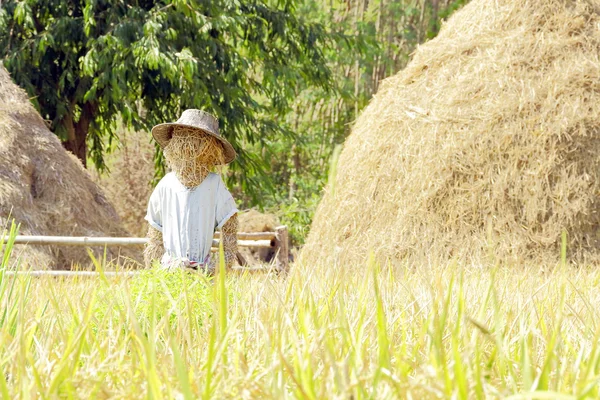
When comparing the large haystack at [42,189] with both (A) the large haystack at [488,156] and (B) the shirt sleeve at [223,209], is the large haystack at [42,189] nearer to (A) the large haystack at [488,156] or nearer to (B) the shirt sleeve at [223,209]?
(A) the large haystack at [488,156]

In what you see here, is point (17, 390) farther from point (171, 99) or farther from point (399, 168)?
point (171, 99)

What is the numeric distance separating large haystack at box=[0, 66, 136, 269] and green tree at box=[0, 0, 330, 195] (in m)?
1.63

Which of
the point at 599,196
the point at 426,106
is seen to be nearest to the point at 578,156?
the point at 599,196

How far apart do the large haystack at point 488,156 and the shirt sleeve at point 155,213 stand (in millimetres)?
1618

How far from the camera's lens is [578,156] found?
6.29 meters

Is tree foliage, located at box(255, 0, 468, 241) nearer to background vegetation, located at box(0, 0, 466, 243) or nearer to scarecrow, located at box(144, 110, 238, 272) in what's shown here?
background vegetation, located at box(0, 0, 466, 243)

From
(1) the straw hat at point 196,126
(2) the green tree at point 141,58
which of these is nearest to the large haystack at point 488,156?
(1) the straw hat at point 196,126

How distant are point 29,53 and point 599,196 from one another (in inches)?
308

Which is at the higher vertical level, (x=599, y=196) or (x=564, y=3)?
(x=564, y=3)

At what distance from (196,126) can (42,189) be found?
4214 millimetres

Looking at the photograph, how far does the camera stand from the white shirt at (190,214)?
4699mm

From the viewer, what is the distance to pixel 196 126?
4.80 m

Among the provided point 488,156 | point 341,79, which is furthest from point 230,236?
point 341,79

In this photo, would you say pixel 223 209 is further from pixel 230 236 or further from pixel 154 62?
pixel 154 62
